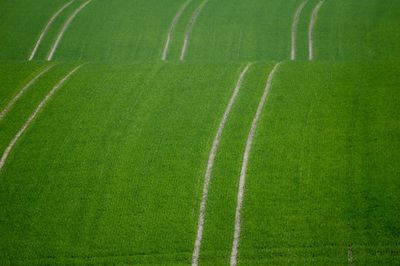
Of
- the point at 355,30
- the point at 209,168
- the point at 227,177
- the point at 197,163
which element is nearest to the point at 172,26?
the point at 355,30

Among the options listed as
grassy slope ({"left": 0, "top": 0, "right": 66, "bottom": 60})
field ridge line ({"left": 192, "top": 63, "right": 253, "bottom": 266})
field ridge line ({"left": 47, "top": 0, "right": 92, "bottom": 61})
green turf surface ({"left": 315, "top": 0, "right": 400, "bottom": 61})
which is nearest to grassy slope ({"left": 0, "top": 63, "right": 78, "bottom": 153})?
field ridge line ({"left": 47, "top": 0, "right": 92, "bottom": 61})

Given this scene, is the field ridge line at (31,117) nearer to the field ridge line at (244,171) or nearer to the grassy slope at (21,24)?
the grassy slope at (21,24)

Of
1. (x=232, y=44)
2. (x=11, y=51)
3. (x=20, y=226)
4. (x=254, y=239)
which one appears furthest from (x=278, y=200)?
(x=11, y=51)

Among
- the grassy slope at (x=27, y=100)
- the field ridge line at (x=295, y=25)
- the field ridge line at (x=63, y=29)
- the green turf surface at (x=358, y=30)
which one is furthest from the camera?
the field ridge line at (x=63, y=29)

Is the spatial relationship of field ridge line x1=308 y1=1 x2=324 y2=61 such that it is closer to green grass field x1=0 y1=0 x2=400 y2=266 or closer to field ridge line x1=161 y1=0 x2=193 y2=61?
green grass field x1=0 y1=0 x2=400 y2=266

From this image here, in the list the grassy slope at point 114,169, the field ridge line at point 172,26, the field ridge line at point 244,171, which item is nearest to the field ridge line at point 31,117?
the grassy slope at point 114,169

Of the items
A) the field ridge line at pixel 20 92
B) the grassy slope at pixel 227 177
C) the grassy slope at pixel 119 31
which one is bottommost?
the grassy slope at pixel 227 177

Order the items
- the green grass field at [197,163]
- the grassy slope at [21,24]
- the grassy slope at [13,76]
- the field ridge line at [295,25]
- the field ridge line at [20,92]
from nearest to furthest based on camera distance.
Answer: the green grass field at [197,163] < the field ridge line at [20,92] < the grassy slope at [13,76] < the field ridge line at [295,25] < the grassy slope at [21,24]

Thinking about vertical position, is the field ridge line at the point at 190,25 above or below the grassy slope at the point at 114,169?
above
